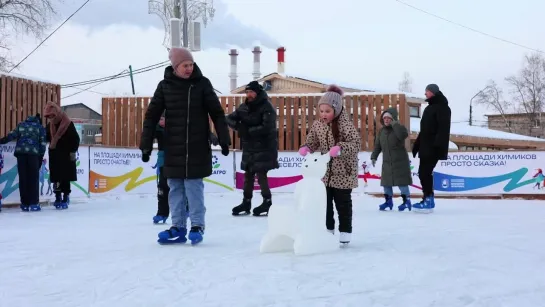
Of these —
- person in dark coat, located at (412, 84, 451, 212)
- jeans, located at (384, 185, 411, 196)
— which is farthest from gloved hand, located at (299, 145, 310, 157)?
jeans, located at (384, 185, 411, 196)

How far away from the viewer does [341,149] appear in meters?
4.06

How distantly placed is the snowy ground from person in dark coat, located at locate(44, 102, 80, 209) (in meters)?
2.71

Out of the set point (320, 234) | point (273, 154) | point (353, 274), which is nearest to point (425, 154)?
point (273, 154)

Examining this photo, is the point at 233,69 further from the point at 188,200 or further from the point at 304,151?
the point at 304,151

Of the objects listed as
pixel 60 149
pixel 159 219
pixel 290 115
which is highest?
pixel 290 115

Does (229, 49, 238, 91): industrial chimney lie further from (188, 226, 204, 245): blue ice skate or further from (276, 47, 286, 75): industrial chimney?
(188, 226, 204, 245): blue ice skate

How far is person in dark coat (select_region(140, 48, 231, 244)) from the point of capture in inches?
165

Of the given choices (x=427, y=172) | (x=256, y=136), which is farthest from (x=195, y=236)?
(x=427, y=172)

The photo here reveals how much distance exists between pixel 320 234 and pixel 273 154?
9.65 ft

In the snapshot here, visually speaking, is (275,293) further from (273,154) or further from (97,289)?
(273,154)

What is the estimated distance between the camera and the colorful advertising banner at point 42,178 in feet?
27.3

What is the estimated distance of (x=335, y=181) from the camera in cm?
421

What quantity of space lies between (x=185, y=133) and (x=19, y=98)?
590cm

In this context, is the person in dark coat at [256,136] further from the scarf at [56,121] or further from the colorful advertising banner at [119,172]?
the colorful advertising banner at [119,172]
